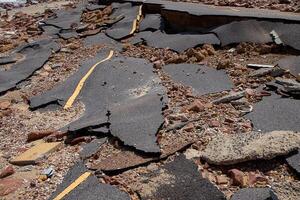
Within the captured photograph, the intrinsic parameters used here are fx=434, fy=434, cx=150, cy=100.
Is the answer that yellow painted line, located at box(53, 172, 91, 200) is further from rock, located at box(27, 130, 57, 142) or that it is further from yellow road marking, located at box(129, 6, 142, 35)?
yellow road marking, located at box(129, 6, 142, 35)

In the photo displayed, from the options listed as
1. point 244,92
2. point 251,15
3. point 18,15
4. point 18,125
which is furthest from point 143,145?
point 18,15

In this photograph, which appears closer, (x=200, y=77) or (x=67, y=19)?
(x=200, y=77)

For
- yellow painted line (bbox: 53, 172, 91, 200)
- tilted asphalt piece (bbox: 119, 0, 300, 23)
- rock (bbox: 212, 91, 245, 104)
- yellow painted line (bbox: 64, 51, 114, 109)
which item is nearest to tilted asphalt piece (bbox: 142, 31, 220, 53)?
tilted asphalt piece (bbox: 119, 0, 300, 23)

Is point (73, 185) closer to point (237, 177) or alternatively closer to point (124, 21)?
point (237, 177)

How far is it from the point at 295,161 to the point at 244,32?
4.25m

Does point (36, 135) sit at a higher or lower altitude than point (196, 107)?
lower

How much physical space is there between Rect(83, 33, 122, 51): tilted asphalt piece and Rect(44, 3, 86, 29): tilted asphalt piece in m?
1.39

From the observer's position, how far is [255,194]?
374cm

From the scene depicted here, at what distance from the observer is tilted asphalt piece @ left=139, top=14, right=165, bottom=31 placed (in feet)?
31.4

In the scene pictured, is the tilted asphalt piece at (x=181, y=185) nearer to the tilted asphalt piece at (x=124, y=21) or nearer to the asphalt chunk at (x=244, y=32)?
the asphalt chunk at (x=244, y=32)

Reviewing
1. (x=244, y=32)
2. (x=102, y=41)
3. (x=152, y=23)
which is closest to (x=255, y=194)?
(x=244, y=32)

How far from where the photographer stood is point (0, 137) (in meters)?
5.77

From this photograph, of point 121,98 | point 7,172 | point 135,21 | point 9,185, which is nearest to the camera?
point 9,185

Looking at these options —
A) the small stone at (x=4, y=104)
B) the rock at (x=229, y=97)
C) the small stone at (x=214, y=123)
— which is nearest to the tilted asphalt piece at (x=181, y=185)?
the small stone at (x=214, y=123)
